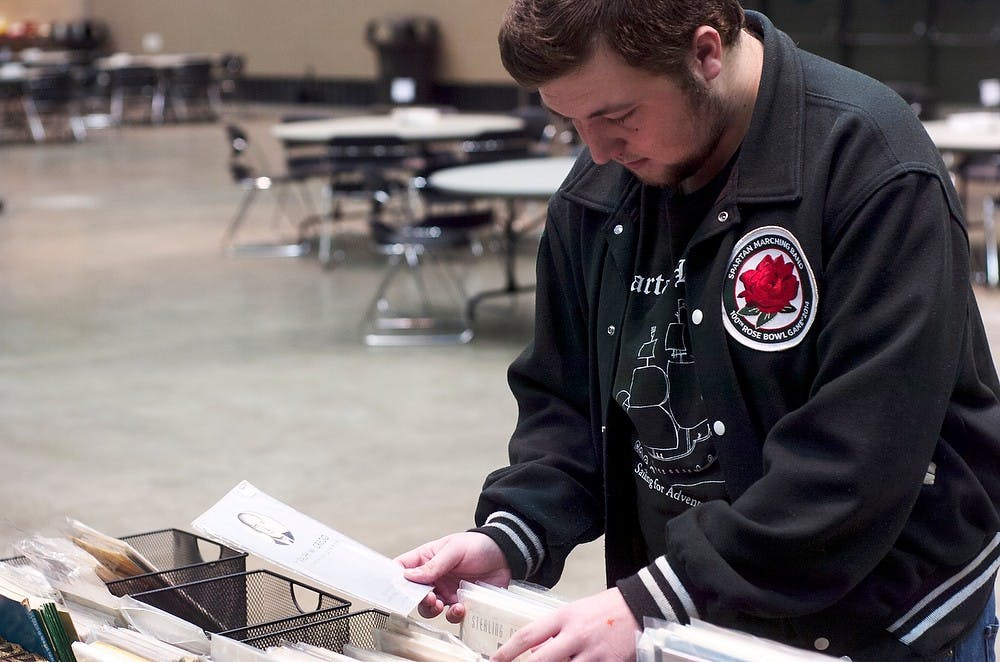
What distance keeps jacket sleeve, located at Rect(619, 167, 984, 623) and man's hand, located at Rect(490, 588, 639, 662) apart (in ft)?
0.28

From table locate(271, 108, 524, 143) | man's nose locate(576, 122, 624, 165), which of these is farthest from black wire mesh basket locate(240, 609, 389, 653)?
table locate(271, 108, 524, 143)

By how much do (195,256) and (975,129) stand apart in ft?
16.9

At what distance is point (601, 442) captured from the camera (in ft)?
5.11

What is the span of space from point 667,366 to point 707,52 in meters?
0.34

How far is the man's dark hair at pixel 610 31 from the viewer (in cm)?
121

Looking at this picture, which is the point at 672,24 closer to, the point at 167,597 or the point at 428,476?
the point at 167,597

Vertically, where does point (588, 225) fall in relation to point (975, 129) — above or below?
above

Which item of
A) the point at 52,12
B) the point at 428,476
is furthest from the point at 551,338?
the point at 52,12

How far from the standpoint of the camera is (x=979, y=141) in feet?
23.7

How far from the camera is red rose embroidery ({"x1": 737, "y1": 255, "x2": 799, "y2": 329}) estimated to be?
127 centimetres

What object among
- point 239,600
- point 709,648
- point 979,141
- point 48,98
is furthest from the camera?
point 48,98

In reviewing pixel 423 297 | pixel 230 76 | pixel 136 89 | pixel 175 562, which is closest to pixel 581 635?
pixel 175 562

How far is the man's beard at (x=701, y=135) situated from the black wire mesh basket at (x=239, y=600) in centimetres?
62

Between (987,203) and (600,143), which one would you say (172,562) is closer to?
(600,143)
